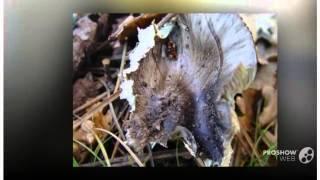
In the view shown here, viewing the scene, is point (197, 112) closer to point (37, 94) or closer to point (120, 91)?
point (120, 91)

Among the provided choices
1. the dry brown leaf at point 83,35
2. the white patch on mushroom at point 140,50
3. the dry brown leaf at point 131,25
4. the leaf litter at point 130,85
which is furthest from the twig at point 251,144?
the dry brown leaf at point 83,35

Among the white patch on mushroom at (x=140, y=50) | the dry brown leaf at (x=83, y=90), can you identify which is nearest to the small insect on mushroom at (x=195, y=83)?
the white patch on mushroom at (x=140, y=50)

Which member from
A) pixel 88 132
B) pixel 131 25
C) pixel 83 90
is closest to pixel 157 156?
pixel 88 132

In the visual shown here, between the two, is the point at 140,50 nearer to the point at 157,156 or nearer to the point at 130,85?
the point at 130,85

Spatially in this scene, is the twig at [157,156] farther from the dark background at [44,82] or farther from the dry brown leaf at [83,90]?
the dry brown leaf at [83,90]

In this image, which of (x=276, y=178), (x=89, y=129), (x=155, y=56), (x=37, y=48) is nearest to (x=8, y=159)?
(x=89, y=129)

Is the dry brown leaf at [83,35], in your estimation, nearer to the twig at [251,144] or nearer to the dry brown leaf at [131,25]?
the dry brown leaf at [131,25]

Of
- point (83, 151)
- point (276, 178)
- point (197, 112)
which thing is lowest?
point (276, 178)
